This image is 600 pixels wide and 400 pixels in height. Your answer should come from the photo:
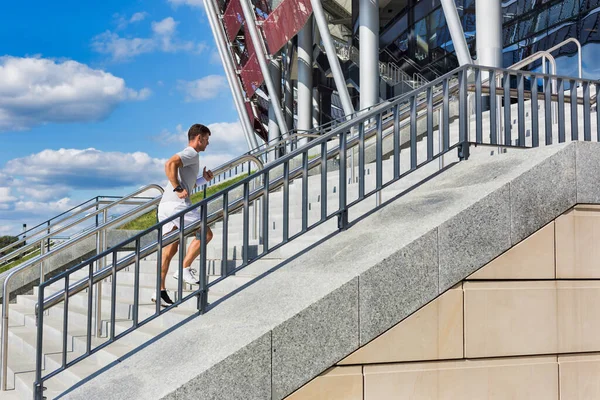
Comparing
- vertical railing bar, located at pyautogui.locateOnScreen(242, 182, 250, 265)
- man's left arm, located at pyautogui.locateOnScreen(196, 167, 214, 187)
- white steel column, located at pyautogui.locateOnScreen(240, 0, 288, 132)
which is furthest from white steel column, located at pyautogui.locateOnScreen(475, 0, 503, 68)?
white steel column, located at pyautogui.locateOnScreen(240, 0, 288, 132)

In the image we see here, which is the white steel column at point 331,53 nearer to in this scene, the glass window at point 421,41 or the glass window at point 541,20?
the glass window at point 421,41

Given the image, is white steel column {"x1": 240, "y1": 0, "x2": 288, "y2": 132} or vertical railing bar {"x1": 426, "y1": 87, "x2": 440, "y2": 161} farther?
white steel column {"x1": 240, "y1": 0, "x2": 288, "y2": 132}

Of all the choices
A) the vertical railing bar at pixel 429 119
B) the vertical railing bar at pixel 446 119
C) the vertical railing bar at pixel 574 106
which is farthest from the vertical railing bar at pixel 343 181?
the vertical railing bar at pixel 574 106

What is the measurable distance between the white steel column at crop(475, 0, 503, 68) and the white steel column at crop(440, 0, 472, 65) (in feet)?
2.30

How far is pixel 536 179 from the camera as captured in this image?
5.24 meters

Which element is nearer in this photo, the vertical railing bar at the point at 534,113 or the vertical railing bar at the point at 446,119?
the vertical railing bar at the point at 446,119

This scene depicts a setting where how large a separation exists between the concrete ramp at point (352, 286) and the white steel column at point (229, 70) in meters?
31.6

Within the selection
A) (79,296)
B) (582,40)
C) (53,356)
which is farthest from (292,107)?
(53,356)

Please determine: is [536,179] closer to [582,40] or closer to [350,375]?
[350,375]

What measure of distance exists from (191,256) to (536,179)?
3.12m

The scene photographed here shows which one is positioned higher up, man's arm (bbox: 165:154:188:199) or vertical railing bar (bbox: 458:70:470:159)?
vertical railing bar (bbox: 458:70:470:159)

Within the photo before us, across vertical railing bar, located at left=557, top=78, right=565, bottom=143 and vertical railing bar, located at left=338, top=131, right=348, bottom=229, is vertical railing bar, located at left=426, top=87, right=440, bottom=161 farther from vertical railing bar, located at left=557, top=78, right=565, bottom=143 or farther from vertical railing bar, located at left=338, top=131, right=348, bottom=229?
vertical railing bar, located at left=557, top=78, right=565, bottom=143

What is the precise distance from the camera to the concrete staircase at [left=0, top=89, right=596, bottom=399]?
19.2ft

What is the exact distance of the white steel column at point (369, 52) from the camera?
19.6 meters
